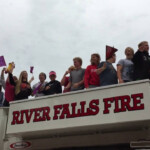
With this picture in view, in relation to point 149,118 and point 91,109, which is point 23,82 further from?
point 149,118

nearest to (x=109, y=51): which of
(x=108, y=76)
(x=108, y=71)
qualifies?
(x=108, y=71)

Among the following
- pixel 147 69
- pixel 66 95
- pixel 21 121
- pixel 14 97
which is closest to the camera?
pixel 147 69

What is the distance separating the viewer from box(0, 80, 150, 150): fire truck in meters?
5.39

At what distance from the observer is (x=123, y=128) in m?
5.91

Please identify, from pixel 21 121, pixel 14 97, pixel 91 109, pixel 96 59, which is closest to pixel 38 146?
pixel 21 121

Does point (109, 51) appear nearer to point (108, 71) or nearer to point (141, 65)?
point (108, 71)

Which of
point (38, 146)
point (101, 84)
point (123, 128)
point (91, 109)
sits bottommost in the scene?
point (38, 146)

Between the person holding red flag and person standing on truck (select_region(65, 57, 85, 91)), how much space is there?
24.6 inches

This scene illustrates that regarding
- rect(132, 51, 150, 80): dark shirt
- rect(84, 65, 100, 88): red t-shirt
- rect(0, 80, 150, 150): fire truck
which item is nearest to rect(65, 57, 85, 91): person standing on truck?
rect(84, 65, 100, 88): red t-shirt

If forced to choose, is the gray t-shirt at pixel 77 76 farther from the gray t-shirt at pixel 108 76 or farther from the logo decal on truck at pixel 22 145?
the logo decal on truck at pixel 22 145

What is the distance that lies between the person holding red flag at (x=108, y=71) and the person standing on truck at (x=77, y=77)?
0.62 meters

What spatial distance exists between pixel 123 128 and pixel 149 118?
885 millimetres

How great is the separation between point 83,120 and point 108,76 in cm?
109

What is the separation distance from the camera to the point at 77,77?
6.87 metres
